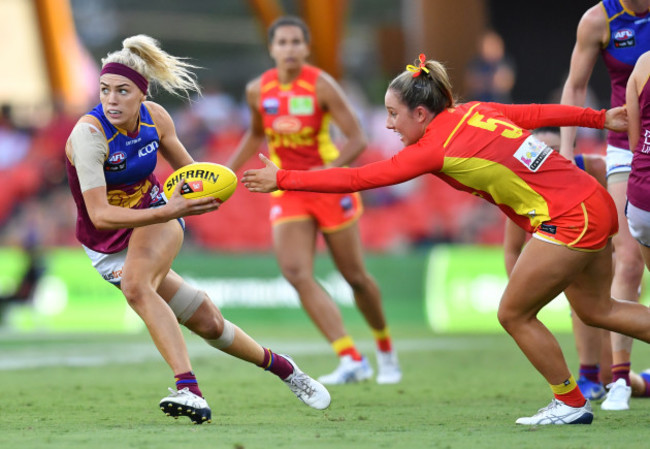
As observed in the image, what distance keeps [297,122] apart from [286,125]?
95 millimetres

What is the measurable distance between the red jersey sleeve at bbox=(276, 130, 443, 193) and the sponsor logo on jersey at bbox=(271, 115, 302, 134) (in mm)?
3157

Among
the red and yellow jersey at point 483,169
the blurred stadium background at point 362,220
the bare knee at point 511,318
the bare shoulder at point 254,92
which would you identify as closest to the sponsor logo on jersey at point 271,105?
the bare shoulder at point 254,92

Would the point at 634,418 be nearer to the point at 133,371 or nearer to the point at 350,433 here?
the point at 350,433

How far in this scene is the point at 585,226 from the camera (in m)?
5.59

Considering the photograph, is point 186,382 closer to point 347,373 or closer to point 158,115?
point 158,115

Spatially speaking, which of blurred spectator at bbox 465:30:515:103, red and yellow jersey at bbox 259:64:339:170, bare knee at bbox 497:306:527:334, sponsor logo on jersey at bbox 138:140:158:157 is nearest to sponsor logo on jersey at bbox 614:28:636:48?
bare knee at bbox 497:306:527:334

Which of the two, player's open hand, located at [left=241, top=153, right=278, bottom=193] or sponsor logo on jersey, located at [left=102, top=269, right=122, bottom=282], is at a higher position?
player's open hand, located at [left=241, top=153, right=278, bottom=193]

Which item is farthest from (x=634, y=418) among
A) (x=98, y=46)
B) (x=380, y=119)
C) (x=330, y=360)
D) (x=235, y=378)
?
(x=98, y=46)

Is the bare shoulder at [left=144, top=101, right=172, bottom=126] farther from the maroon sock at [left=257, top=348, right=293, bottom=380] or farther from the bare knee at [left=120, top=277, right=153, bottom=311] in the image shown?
the maroon sock at [left=257, top=348, right=293, bottom=380]

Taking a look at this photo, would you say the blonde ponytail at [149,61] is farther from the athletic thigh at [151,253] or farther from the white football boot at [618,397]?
the white football boot at [618,397]

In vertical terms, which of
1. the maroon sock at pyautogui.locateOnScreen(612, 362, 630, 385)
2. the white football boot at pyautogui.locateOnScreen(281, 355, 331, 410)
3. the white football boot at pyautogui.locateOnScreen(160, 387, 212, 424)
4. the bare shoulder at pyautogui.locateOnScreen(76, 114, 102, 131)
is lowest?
the maroon sock at pyautogui.locateOnScreen(612, 362, 630, 385)

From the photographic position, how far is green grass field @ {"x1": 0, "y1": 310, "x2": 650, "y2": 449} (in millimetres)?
5238

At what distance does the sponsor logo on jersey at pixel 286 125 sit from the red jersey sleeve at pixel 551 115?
9.69 feet

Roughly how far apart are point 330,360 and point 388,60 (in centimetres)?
1671
